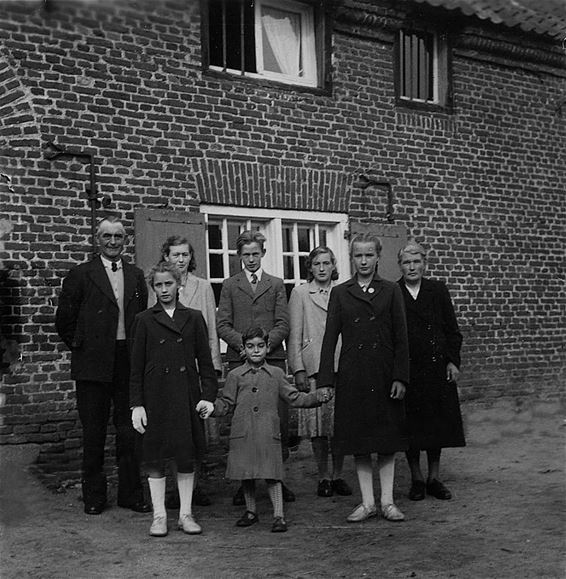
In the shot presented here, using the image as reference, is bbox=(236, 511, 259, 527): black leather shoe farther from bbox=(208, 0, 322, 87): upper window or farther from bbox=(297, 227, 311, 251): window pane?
bbox=(208, 0, 322, 87): upper window

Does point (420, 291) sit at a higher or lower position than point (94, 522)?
higher

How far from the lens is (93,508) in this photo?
595 centimetres

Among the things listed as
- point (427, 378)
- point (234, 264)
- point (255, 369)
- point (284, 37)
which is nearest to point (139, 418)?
point (255, 369)

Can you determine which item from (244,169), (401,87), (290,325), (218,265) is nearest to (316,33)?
(401,87)

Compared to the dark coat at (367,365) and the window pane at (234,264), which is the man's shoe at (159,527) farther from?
the window pane at (234,264)

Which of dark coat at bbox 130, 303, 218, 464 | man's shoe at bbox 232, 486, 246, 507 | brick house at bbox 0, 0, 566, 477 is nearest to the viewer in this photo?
dark coat at bbox 130, 303, 218, 464

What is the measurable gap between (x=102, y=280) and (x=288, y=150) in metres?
3.19

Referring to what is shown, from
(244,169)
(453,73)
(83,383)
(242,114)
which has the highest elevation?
(453,73)

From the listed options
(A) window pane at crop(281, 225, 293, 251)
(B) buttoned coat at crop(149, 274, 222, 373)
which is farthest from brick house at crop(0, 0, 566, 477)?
(B) buttoned coat at crop(149, 274, 222, 373)

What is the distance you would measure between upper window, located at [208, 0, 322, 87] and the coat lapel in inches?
117

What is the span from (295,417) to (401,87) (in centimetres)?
389

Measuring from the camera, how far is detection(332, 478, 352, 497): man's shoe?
21.2 feet

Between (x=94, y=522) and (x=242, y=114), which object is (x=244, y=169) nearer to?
(x=242, y=114)

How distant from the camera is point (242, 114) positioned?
8.33m
